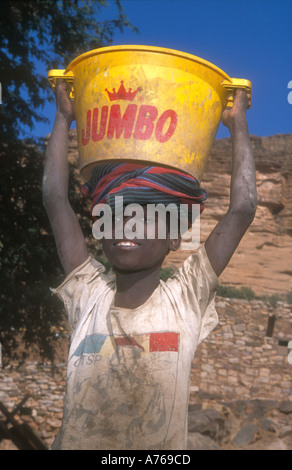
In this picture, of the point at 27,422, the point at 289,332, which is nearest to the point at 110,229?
the point at 27,422

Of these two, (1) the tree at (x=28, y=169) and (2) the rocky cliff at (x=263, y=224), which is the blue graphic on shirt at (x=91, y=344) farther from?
(2) the rocky cliff at (x=263, y=224)

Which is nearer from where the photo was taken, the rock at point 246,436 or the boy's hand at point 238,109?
the boy's hand at point 238,109

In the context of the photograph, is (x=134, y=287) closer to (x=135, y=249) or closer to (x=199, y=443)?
(x=135, y=249)

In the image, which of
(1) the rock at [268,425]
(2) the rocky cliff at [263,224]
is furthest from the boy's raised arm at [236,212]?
(2) the rocky cliff at [263,224]

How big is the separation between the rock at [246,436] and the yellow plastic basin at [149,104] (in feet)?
31.1

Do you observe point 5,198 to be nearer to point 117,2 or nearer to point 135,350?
point 117,2

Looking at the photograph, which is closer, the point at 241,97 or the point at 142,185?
the point at 142,185

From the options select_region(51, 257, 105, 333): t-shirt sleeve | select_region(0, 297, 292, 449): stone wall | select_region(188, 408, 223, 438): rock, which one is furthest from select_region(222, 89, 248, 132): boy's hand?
select_region(188, 408, 223, 438): rock

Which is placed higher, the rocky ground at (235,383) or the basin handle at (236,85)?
the basin handle at (236,85)

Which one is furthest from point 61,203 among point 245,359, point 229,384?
point 245,359

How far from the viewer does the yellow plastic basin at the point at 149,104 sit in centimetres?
171

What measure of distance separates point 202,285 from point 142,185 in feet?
1.39

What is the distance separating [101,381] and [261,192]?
79.8 feet

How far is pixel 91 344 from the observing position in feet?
5.78
